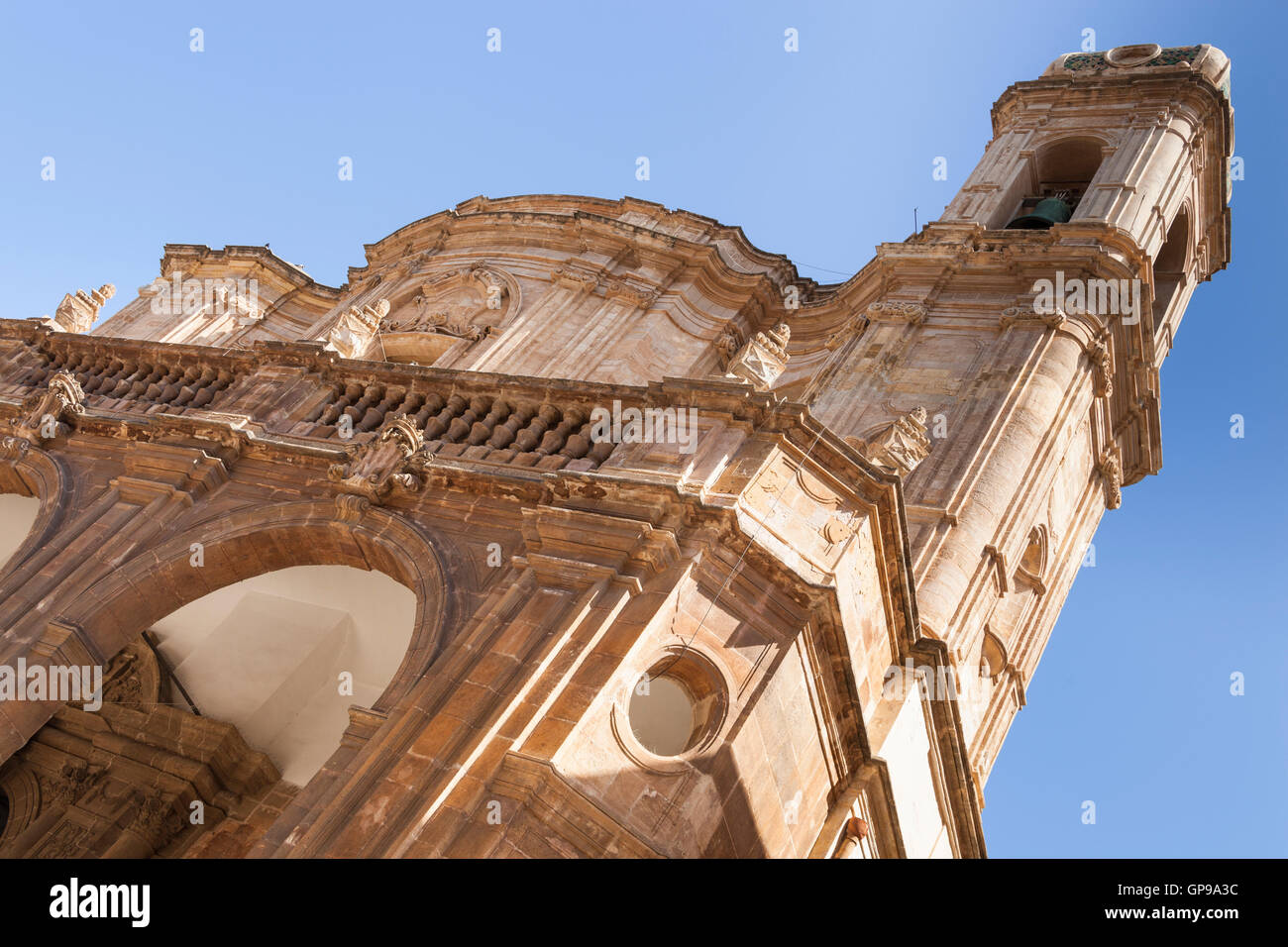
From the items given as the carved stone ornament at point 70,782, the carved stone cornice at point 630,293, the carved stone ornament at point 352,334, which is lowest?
the carved stone ornament at point 70,782

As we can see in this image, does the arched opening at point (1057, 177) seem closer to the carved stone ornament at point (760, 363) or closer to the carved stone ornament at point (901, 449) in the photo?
the carved stone ornament at point (901, 449)

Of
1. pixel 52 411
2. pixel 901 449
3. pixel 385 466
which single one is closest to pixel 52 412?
pixel 52 411

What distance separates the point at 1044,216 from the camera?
2156 cm

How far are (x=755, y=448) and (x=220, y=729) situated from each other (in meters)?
8.23

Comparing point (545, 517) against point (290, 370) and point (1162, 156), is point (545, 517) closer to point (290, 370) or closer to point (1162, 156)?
point (290, 370)

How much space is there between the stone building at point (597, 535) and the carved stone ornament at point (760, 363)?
0.06m

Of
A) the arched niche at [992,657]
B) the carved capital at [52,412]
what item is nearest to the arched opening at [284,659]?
the carved capital at [52,412]

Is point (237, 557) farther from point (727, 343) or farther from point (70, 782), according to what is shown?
point (727, 343)

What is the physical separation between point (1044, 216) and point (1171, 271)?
18.2ft

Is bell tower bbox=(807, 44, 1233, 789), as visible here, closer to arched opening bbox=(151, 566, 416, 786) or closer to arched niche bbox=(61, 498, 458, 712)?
arched niche bbox=(61, 498, 458, 712)

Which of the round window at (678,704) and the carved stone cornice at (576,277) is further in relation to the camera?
the carved stone cornice at (576,277)

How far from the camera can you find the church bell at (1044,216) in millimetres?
21594

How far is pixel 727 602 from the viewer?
29.2ft

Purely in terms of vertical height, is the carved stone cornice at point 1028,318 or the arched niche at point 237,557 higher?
the carved stone cornice at point 1028,318
